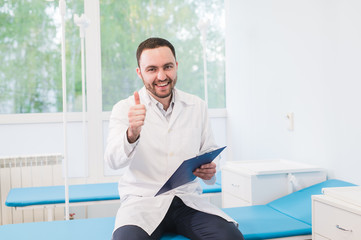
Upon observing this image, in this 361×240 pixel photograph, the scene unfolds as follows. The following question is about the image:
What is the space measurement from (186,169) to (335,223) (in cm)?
67

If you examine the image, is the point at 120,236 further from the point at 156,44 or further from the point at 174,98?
the point at 156,44

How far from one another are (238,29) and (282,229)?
230cm

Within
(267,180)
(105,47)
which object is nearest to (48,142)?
(105,47)

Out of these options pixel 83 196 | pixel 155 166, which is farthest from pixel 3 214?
pixel 155 166

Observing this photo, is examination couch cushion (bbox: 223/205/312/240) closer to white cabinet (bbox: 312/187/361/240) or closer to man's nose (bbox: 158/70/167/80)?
white cabinet (bbox: 312/187/361/240)

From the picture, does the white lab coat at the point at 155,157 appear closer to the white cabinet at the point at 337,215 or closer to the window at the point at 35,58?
the white cabinet at the point at 337,215

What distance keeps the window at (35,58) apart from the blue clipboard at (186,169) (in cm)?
224

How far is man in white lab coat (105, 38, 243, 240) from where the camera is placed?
5.30ft

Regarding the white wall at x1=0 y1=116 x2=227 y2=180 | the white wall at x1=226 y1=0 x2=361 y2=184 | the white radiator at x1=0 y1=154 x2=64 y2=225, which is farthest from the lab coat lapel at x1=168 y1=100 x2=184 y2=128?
the white wall at x1=0 y1=116 x2=227 y2=180

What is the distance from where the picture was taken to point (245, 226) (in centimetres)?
191

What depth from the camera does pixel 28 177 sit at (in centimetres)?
323

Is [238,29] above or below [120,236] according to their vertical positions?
above

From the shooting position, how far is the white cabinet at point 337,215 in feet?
5.18

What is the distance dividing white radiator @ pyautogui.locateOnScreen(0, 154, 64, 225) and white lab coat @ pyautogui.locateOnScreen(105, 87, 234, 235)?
1647mm
